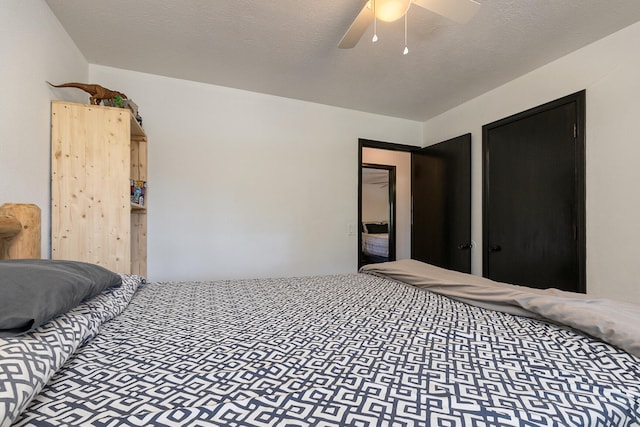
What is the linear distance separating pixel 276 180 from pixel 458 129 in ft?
6.82

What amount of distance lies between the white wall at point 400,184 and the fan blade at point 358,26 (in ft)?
9.73

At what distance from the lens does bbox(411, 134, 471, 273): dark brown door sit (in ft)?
9.86

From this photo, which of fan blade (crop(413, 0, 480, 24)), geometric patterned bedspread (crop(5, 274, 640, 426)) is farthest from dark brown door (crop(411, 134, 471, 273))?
geometric patterned bedspread (crop(5, 274, 640, 426))

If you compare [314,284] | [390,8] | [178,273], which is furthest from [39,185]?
[390,8]

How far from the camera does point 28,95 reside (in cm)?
152

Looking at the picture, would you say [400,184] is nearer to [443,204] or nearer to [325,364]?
[443,204]

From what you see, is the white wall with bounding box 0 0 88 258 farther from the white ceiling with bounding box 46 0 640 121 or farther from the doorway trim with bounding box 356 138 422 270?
the doorway trim with bounding box 356 138 422 270

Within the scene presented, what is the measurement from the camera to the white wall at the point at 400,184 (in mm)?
4602

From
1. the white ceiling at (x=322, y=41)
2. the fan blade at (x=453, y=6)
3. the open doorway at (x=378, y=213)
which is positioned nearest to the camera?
the fan blade at (x=453, y=6)

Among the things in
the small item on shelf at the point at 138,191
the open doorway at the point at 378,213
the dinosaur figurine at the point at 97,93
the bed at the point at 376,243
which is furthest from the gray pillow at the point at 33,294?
the bed at the point at 376,243

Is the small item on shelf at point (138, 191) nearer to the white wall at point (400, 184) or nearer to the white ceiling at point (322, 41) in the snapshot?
the white ceiling at point (322, 41)

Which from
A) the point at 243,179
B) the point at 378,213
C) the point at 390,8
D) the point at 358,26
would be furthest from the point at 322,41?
the point at 378,213

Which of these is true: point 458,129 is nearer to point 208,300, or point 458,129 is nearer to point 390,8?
point 390,8

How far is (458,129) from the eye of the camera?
3.14m
